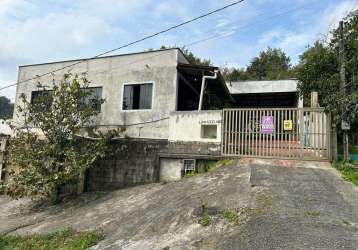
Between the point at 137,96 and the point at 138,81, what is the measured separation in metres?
0.65

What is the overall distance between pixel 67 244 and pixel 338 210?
6.19m

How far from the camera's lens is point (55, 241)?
327 inches

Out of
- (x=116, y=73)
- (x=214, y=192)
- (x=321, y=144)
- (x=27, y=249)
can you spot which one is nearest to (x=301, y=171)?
(x=321, y=144)

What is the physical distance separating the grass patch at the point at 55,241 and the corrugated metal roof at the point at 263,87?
13.3 metres

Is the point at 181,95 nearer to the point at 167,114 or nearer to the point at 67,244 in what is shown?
the point at 167,114

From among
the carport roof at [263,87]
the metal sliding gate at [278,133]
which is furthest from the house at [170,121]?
the carport roof at [263,87]

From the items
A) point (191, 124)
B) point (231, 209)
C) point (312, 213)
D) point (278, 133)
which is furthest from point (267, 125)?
point (312, 213)

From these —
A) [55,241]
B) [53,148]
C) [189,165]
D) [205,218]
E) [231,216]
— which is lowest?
[55,241]

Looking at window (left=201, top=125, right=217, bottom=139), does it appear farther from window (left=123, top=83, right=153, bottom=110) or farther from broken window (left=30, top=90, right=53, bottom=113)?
broken window (left=30, top=90, right=53, bottom=113)

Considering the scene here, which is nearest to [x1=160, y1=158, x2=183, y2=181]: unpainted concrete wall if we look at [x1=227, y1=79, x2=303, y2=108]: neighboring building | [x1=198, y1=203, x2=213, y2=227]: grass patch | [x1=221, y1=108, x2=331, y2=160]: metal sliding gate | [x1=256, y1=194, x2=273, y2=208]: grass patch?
[x1=221, y1=108, x2=331, y2=160]: metal sliding gate

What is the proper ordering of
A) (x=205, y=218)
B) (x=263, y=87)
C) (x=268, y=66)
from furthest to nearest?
1. (x=268, y=66)
2. (x=263, y=87)
3. (x=205, y=218)

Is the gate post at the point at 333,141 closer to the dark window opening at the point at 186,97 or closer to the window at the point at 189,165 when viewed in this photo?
the window at the point at 189,165

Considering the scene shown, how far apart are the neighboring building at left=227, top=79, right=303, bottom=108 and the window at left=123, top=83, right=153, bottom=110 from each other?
22.9 ft

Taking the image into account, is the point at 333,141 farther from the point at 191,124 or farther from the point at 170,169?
the point at 170,169
